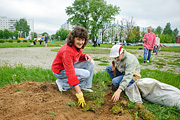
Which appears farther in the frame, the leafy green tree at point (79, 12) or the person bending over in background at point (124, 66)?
the leafy green tree at point (79, 12)

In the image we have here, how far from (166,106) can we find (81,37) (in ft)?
6.27

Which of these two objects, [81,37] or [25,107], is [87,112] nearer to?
[25,107]

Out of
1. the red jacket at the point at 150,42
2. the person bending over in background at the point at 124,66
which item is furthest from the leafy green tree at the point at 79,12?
the person bending over in background at the point at 124,66

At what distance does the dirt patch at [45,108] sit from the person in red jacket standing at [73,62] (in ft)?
0.74

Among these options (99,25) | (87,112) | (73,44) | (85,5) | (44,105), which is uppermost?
(85,5)

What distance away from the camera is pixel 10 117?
5.36 ft

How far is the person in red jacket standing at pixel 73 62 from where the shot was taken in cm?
208

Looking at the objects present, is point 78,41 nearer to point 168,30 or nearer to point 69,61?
point 69,61

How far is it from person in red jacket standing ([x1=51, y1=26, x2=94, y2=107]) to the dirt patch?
0.74 feet

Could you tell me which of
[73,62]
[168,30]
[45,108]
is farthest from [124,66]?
[168,30]

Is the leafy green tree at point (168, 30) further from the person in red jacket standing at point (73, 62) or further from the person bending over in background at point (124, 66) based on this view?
the person in red jacket standing at point (73, 62)

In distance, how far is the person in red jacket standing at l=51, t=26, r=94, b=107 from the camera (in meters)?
2.08

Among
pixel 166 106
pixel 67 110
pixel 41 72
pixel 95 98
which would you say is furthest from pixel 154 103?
pixel 41 72

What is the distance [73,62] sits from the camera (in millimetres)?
2451
